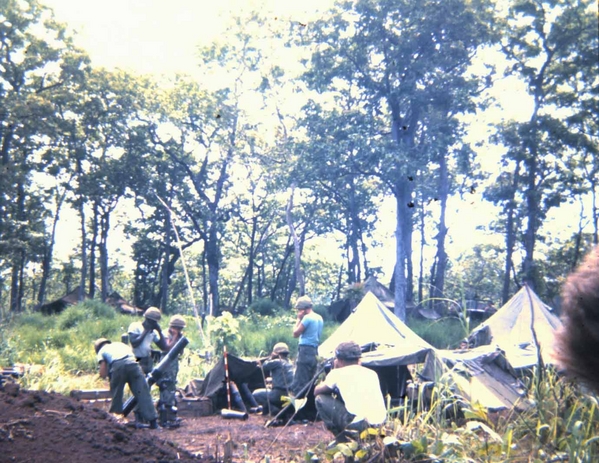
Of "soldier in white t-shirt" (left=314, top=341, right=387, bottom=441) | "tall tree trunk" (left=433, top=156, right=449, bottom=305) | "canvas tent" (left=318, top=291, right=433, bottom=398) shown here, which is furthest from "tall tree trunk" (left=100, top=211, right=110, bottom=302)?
"soldier in white t-shirt" (left=314, top=341, right=387, bottom=441)

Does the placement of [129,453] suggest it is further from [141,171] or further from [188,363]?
[141,171]

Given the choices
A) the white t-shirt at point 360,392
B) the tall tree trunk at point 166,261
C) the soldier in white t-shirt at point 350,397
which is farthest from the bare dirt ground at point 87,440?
the tall tree trunk at point 166,261

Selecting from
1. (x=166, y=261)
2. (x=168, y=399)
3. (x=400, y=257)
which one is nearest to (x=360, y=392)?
(x=168, y=399)

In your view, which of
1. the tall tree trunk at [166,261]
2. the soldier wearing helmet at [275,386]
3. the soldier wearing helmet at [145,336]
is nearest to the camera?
the soldier wearing helmet at [145,336]

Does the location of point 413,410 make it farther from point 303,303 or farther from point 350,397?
point 303,303

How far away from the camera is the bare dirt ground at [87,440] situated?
13.8 ft

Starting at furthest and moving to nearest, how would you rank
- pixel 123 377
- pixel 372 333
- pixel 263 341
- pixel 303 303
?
pixel 263 341 < pixel 372 333 < pixel 303 303 < pixel 123 377

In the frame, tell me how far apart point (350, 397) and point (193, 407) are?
4.67 metres

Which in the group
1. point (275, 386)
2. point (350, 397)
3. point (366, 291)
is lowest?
point (275, 386)

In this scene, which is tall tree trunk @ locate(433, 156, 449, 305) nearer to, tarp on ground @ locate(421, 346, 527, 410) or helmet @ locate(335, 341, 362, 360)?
tarp on ground @ locate(421, 346, 527, 410)

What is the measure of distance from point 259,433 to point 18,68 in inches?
901

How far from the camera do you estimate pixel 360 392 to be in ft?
16.1

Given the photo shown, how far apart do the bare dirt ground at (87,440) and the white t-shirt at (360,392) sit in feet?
1.58

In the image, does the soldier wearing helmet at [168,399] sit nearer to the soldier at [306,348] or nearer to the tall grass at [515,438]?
the soldier at [306,348]
